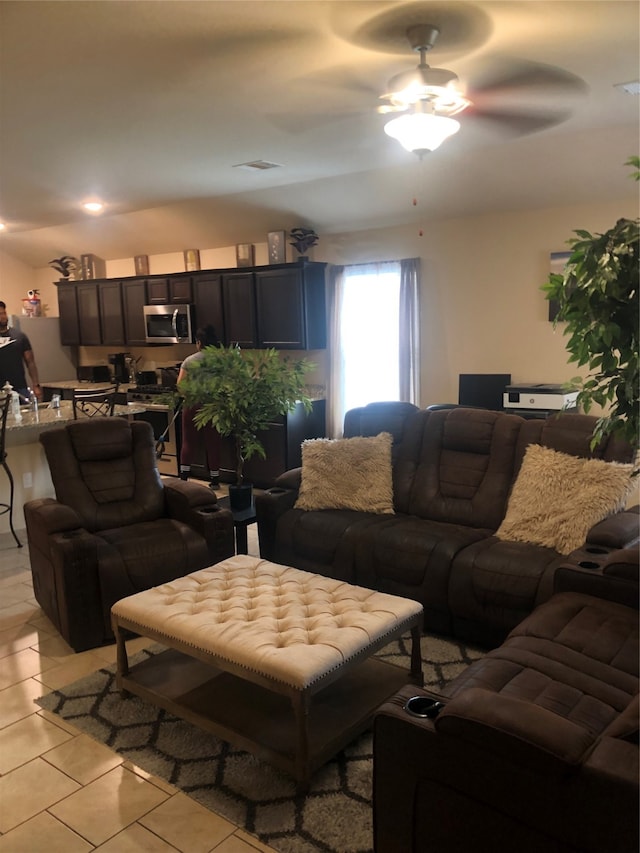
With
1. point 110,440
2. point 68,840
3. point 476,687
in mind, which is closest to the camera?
point 476,687

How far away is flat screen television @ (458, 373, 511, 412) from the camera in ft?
17.5

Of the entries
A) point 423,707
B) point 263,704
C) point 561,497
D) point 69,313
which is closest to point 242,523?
point 263,704

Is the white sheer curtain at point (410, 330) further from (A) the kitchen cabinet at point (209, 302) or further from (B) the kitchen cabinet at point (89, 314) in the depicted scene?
(B) the kitchen cabinet at point (89, 314)

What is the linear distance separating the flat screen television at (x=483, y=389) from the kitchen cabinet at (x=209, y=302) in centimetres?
264

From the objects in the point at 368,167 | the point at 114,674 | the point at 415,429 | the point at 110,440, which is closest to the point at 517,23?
the point at 415,429

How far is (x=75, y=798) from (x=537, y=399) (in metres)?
3.88

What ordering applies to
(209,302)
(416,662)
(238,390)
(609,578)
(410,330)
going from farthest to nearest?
(209,302), (410,330), (238,390), (416,662), (609,578)

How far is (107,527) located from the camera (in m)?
3.62

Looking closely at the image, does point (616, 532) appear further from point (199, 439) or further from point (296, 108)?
point (199, 439)

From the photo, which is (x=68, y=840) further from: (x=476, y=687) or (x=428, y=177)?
(x=428, y=177)

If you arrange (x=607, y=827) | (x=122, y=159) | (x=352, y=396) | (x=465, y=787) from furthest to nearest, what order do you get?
(x=352, y=396) → (x=122, y=159) → (x=465, y=787) → (x=607, y=827)

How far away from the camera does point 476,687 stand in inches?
73.4

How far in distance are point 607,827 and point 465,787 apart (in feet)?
1.09

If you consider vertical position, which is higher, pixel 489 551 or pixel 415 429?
pixel 415 429
